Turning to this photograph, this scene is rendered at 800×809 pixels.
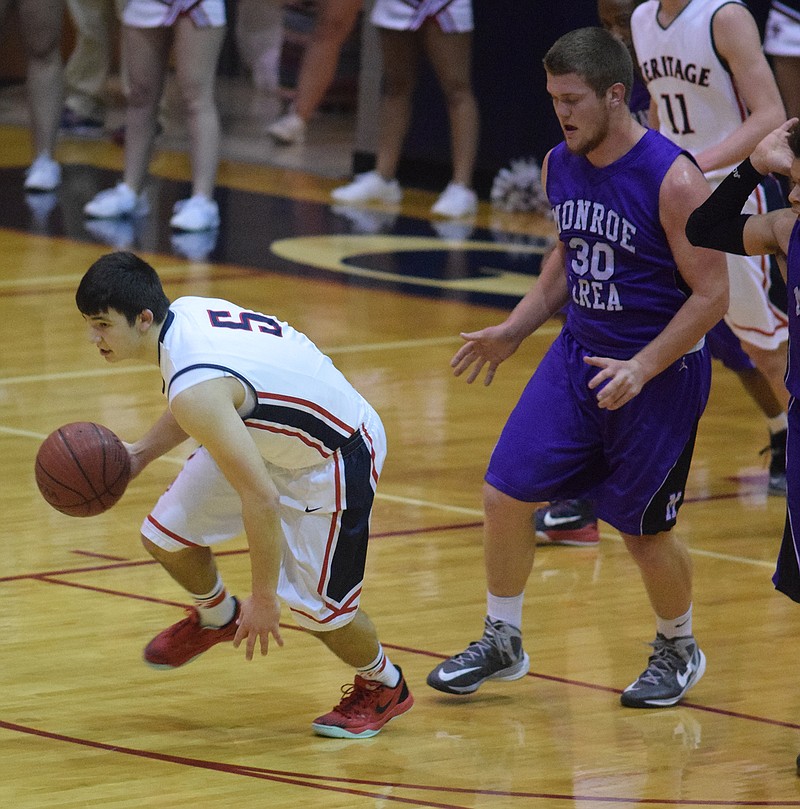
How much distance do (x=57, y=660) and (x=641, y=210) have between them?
→ 178 centimetres

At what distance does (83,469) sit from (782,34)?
23.4 ft

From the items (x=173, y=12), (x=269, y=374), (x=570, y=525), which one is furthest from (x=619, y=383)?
(x=173, y=12)

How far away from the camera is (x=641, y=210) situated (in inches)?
167

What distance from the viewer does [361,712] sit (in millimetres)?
4117

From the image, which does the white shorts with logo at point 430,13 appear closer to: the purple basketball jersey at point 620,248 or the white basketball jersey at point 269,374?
the purple basketball jersey at point 620,248

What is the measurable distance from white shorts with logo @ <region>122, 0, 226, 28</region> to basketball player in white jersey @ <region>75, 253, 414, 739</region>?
6309 mm

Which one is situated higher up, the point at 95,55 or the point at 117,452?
the point at 117,452

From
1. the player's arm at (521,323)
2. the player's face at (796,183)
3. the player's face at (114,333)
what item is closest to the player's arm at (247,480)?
the player's face at (114,333)

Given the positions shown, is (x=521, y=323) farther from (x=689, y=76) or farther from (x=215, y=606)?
(x=689, y=76)

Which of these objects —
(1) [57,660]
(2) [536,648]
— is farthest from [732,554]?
(1) [57,660]

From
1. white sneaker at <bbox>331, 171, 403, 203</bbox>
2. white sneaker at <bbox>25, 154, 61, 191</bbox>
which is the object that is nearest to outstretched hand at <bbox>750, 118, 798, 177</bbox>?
white sneaker at <bbox>331, 171, 403, 203</bbox>

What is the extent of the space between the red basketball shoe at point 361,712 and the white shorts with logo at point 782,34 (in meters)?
7.01

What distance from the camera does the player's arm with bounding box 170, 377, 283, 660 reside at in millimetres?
3646

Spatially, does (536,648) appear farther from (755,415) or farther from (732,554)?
(755,415)
